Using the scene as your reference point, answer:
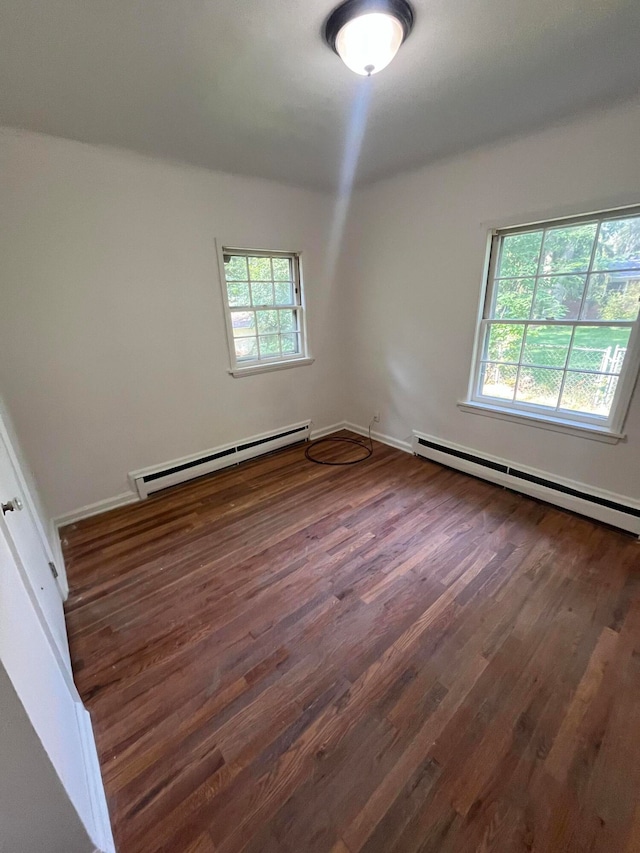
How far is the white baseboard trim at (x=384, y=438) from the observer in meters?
3.53

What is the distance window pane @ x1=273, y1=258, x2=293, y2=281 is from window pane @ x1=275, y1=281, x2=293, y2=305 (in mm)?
47

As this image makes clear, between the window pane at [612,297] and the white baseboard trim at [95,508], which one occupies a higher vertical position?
the window pane at [612,297]

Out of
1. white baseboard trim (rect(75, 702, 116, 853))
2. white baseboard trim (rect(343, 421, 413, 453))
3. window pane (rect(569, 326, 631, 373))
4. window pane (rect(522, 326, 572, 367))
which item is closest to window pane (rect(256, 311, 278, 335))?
white baseboard trim (rect(343, 421, 413, 453))

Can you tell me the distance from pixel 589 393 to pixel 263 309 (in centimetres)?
266

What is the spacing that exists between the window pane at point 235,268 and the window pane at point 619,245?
2.57m

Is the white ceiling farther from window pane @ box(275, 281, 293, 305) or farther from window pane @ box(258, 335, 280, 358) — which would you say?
window pane @ box(258, 335, 280, 358)

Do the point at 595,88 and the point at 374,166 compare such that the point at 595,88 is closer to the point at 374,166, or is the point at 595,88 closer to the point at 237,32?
the point at 374,166

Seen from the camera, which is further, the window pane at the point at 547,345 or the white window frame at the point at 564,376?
A: the window pane at the point at 547,345

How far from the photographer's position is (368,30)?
1304 millimetres

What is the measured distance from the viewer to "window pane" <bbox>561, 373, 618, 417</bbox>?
2250 mm

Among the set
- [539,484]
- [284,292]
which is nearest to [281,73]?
[284,292]

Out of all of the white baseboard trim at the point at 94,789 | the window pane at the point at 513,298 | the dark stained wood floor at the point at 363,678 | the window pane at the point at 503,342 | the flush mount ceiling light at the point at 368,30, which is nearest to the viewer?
the white baseboard trim at the point at 94,789

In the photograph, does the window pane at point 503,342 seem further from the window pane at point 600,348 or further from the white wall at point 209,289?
the window pane at point 600,348

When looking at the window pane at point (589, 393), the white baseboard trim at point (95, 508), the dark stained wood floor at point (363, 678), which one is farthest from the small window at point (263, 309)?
the window pane at point (589, 393)
